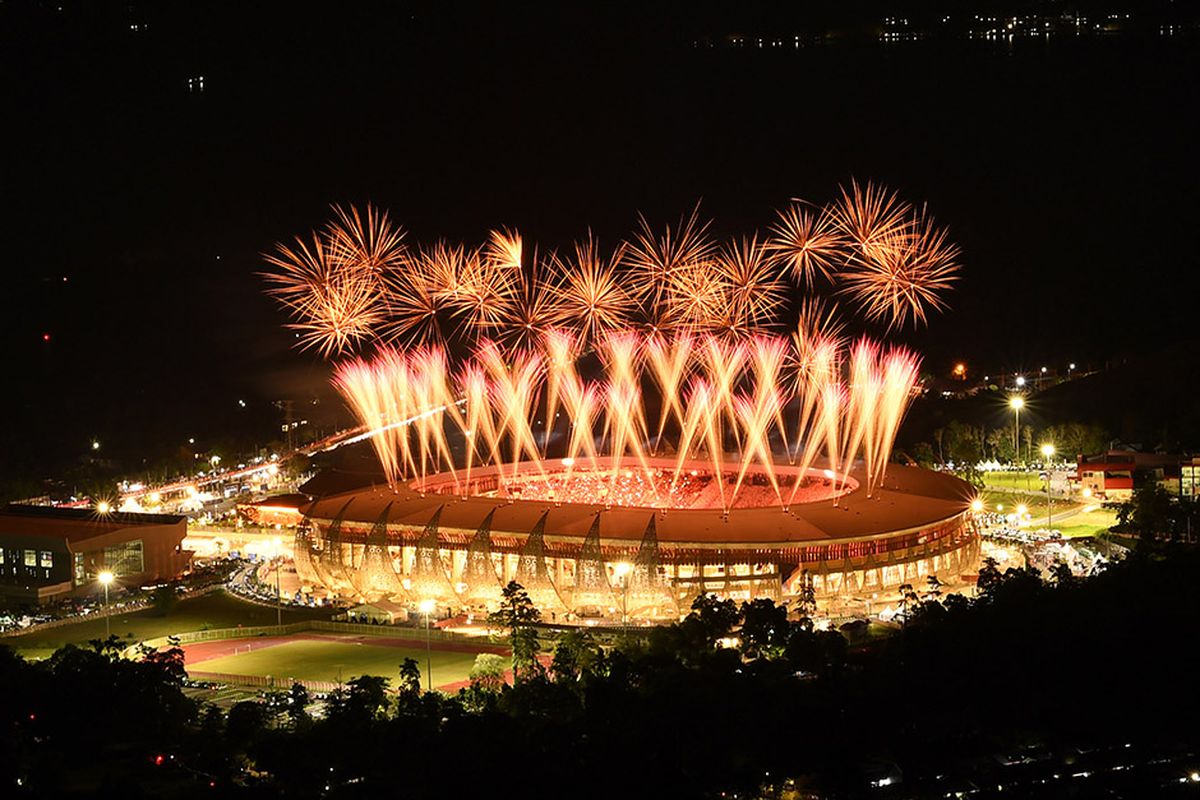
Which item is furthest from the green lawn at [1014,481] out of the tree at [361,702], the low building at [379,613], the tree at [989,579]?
the tree at [361,702]

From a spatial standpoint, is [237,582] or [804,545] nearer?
[804,545]

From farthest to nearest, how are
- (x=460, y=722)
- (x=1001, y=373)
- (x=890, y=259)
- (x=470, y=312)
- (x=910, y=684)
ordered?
(x=1001, y=373) → (x=470, y=312) → (x=890, y=259) → (x=910, y=684) → (x=460, y=722)

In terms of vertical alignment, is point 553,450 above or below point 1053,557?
above

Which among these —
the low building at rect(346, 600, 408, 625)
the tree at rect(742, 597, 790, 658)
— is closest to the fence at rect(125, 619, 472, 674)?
the low building at rect(346, 600, 408, 625)

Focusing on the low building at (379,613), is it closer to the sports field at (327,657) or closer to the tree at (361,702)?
the sports field at (327,657)

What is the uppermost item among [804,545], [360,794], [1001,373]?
[1001,373]

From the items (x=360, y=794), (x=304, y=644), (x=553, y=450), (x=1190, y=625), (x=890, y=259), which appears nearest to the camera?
(x=360, y=794)

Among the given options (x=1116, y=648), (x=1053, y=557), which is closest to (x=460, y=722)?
(x=1116, y=648)

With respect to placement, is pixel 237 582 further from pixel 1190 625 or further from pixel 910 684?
pixel 1190 625
